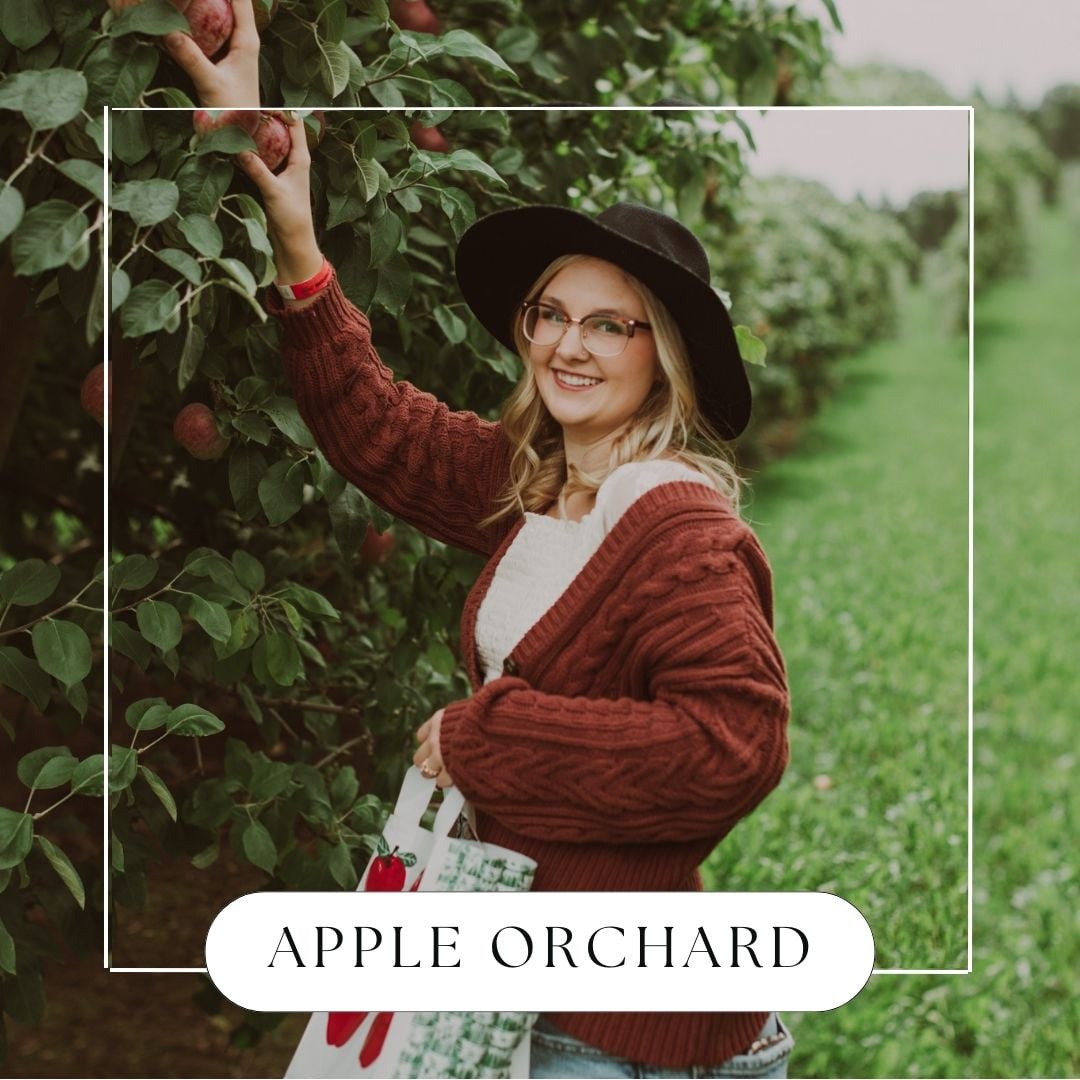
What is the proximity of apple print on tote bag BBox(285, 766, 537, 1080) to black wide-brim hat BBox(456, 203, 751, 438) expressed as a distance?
491 mm

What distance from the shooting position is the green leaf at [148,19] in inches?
49.8

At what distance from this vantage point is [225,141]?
1.33 metres

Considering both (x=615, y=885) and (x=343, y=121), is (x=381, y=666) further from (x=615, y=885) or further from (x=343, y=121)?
(x=343, y=121)

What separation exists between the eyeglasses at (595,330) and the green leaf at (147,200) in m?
0.39

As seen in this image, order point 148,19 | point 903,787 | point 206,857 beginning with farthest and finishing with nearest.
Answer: point 903,787 < point 206,857 < point 148,19

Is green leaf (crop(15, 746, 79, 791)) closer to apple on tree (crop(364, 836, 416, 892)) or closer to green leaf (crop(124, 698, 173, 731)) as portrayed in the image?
green leaf (crop(124, 698, 173, 731))

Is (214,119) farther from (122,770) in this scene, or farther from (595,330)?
(122,770)

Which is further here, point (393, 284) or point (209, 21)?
point (393, 284)

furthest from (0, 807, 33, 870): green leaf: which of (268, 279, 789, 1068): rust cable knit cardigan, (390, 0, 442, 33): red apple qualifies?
(390, 0, 442, 33): red apple

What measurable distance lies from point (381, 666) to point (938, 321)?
927mm

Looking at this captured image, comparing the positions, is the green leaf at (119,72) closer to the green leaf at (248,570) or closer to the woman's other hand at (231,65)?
the woman's other hand at (231,65)

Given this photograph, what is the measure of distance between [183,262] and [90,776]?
1.86 ft

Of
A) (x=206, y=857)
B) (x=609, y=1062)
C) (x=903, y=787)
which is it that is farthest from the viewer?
(x=903, y=787)

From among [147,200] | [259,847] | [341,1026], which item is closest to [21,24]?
[147,200]
